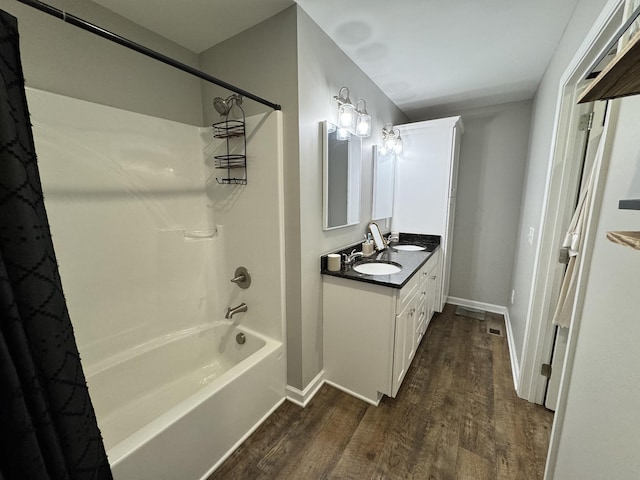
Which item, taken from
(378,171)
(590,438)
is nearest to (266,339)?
(590,438)

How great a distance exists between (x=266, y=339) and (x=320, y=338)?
40cm

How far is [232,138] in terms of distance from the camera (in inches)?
68.7

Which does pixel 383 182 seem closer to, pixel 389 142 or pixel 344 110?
pixel 389 142

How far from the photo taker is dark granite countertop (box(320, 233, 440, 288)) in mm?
1625

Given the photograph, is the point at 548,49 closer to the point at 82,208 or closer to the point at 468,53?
the point at 468,53

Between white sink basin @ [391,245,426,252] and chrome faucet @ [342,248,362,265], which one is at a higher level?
chrome faucet @ [342,248,362,265]

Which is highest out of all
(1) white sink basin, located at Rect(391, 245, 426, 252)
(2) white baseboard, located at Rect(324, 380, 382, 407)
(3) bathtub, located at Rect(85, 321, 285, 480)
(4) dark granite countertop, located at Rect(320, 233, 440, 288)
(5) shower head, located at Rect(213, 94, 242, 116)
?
(5) shower head, located at Rect(213, 94, 242, 116)

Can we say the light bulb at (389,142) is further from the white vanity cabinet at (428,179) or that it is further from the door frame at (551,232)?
the door frame at (551,232)

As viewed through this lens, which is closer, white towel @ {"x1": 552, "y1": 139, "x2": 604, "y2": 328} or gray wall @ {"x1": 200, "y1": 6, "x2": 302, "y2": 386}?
white towel @ {"x1": 552, "y1": 139, "x2": 604, "y2": 328}

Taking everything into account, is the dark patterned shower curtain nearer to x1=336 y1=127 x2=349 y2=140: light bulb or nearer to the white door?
x1=336 y1=127 x2=349 y2=140: light bulb

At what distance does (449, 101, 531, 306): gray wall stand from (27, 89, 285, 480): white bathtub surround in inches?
101

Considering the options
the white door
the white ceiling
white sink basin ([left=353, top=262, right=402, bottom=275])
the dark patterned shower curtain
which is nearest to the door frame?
the white door

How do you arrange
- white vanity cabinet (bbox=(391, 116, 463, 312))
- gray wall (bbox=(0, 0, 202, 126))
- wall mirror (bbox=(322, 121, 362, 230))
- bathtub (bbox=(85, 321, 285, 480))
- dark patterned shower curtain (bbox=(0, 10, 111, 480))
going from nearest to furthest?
dark patterned shower curtain (bbox=(0, 10, 111, 480)) → bathtub (bbox=(85, 321, 285, 480)) → gray wall (bbox=(0, 0, 202, 126)) → wall mirror (bbox=(322, 121, 362, 230)) → white vanity cabinet (bbox=(391, 116, 463, 312))

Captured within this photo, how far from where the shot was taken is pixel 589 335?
88 cm
